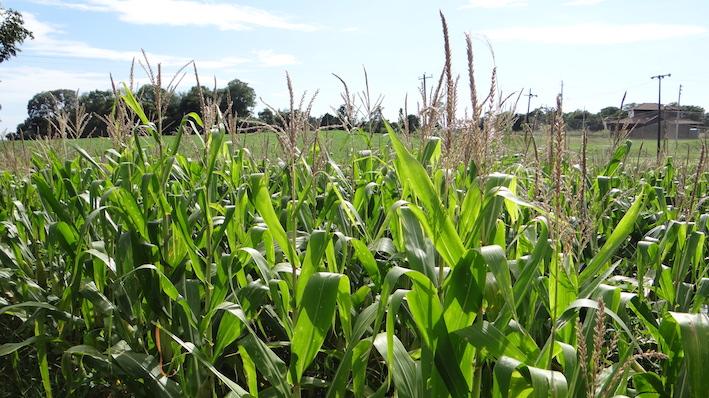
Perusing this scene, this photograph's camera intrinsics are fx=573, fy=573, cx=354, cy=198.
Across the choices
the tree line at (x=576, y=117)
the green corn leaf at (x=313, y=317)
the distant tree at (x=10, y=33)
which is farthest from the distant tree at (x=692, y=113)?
the distant tree at (x=10, y=33)

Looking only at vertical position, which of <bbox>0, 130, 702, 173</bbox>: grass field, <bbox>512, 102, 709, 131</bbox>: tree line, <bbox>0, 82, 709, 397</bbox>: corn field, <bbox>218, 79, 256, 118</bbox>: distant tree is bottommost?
<bbox>0, 82, 709, 397</bbox>: corn field

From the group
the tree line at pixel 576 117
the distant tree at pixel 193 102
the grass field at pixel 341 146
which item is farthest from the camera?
the distant tree at pixel 193 102

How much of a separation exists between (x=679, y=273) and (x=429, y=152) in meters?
1.15

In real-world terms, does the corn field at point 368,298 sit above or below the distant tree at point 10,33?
below

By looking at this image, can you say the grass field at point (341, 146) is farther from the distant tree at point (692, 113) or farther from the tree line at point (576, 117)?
the distant tree at point (692, 113)

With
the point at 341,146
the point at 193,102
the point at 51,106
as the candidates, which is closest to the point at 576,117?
the point at 341,146

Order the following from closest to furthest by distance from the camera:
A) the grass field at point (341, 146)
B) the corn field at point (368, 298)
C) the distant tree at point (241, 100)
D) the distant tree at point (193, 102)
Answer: the corn field at point (368, 298) < the grass field at point (341, 146) < the distant tree at point (241, 100) < the distant tree at point (193, 102)

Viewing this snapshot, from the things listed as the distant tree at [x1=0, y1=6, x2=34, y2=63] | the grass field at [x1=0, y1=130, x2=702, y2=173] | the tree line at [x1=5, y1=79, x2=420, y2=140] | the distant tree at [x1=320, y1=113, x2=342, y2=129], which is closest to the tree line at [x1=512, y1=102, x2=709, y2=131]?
the grass field at [x1=0, y1=130, x2=702, y2=173]

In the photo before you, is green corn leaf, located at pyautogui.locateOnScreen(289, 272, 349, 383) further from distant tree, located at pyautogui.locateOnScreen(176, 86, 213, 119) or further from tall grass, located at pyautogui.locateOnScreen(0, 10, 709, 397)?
distant tree, located at pyautogui.locateOnScreen(176, 86, 213, 119)

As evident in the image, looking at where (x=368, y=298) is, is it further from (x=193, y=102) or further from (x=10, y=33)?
(x=10, y=33)

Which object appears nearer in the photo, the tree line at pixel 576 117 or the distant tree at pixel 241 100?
the tree line at pixel 576 117

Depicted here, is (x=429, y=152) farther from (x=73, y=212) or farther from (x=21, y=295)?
(x=21, y=295)

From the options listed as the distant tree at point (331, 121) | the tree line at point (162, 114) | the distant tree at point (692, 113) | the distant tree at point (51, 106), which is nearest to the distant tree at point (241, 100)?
the tree line at point (162, 114)

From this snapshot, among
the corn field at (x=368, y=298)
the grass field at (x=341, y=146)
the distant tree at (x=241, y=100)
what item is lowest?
the corn field at (x=368, y=298)
